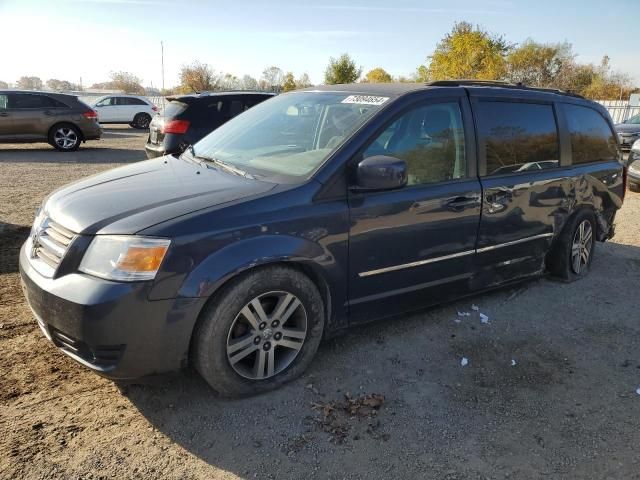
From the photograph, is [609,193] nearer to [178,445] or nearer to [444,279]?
[444,279]

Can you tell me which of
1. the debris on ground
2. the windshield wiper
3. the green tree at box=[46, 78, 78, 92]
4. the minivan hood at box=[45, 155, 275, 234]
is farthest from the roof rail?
the green tree at box=[46, 78, 78, 92]

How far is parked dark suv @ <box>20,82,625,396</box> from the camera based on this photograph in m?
2.55

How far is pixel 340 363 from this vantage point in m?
3.34

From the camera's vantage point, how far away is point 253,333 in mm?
2871

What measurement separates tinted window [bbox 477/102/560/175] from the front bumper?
2.49 meters

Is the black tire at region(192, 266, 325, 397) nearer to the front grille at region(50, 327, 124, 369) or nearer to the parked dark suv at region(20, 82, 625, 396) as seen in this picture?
the parked dark suv at region(20, 82, 625, 396)

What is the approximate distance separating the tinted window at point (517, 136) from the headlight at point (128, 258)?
2.49 meters

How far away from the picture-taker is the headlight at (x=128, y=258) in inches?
98.0

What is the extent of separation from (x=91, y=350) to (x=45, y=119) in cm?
1328

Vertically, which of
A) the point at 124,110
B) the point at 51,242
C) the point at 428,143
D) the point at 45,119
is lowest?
the point at 51,242

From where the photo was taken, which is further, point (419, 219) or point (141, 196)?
point (419, 219)

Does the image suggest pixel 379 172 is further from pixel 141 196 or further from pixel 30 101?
pixel 30 101

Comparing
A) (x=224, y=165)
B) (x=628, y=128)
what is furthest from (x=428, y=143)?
(x=628, y=128)

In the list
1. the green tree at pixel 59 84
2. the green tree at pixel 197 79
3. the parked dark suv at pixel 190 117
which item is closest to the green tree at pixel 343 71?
the green tree at pixel 197 79
